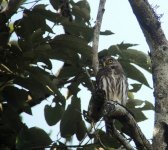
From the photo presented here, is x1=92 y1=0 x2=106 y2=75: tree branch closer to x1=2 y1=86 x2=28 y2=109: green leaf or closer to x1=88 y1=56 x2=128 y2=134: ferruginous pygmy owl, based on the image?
x1=88 y1=56 x2=128 y2=134: ferruginous pygmy owl

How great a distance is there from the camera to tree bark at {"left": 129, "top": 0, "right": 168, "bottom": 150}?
3.34m

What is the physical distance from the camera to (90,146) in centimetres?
392

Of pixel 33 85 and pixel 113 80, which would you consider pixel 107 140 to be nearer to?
pixel 33 85

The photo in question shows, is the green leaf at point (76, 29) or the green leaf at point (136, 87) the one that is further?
the green leaf at point (136, 87)

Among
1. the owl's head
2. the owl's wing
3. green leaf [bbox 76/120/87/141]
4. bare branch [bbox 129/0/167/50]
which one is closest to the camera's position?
the owl's wing

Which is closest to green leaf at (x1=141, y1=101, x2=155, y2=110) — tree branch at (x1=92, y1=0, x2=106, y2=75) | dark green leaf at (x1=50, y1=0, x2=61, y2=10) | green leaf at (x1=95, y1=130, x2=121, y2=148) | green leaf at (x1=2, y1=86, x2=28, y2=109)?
green leaf at (x1=95, y1=130, x2=121, y2=148)

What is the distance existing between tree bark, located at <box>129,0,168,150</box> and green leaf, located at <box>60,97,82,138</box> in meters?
0.65

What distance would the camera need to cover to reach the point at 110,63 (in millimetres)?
4750

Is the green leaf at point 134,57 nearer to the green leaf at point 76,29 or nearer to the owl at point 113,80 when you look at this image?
the owl at point 113,80

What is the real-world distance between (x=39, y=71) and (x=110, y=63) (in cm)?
86

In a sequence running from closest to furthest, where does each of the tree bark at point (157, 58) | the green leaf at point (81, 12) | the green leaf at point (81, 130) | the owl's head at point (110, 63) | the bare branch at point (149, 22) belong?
the tree bark at point (157, 58)
the bare branch at point (149, 22)
the green leaf at point (81, 130)
the owl's head at point (110, 63)
the green leaf at point (81, 12)

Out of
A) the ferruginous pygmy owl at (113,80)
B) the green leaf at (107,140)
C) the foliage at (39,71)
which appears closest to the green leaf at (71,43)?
the foliage at (39,71)

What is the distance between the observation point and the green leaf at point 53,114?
4145mm

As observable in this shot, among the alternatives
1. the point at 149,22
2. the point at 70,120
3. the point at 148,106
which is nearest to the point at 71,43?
the point at 70,120
